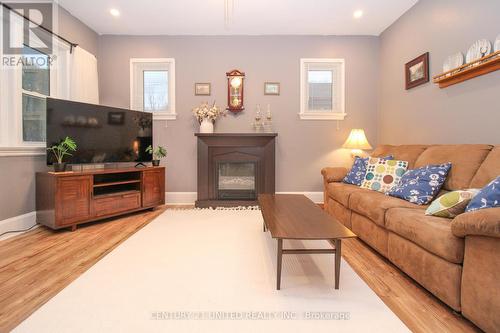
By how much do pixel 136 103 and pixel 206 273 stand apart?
3.50m

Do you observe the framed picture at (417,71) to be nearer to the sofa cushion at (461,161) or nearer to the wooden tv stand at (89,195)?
the sofa cushion at (461,161)

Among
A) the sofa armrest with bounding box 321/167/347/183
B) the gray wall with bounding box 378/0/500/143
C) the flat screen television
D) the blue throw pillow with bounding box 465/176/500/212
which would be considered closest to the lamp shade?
the gray wall with bounding box 378/0/500/143

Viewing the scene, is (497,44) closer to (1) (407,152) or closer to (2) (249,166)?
(1) (407,152)

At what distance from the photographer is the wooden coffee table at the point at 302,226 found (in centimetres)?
157

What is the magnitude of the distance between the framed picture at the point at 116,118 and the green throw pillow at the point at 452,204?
382 cm

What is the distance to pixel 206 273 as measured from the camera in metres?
1.89

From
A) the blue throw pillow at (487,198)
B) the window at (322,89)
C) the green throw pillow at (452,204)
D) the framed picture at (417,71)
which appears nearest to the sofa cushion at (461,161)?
the green throw pillow at (452,204)

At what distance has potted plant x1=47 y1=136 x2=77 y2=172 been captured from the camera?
287cm

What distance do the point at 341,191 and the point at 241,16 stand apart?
285 centimetres

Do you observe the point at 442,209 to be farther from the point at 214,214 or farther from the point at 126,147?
the point at 126,147

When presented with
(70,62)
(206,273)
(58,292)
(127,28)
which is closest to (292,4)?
(127,28)

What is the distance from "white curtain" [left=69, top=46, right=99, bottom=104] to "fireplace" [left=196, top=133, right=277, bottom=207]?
5.79 feet

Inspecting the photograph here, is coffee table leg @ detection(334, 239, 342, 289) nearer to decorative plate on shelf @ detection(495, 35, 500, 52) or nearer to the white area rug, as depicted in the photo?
the white area rug

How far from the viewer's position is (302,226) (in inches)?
68.3
